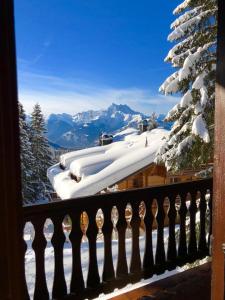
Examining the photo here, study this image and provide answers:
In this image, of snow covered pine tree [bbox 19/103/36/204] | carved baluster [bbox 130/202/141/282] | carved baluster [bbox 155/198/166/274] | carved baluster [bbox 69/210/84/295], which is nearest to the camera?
carved baluster [bbox 69/210/84/295]

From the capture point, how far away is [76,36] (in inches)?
979

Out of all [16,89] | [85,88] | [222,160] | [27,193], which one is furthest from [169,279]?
[85,88]

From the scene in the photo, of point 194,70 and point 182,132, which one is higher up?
point 194,70

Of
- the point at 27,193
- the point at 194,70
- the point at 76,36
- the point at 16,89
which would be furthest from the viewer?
the point at 76,36

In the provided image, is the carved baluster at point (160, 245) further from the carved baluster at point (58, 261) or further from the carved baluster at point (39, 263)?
the carved baluster at point (39, 263)

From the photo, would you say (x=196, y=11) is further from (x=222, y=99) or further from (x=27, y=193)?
(x=27, y=193)

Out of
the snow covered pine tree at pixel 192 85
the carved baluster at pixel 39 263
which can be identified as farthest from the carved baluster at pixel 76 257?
the snow covered pine tree at pixel 192 85

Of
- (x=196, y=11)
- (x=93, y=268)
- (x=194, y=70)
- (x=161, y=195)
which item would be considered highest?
(x=196, y=11)

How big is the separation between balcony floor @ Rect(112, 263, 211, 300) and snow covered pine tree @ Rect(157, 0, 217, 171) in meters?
2.84

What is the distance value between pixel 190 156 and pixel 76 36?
21.2 meters

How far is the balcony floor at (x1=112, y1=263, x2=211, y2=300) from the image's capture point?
8.39 ft

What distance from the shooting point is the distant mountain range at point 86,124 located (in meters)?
95.7

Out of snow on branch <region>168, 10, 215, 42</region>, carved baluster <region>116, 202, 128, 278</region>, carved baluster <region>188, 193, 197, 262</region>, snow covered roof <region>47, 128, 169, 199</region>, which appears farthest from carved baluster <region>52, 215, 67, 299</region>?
snow covered roof <region>47, 128, 169, 199</region>

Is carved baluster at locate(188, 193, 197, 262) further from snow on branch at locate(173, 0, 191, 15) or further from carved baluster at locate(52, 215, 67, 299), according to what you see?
snow on branch at locate(173, 0, 191, 15)
